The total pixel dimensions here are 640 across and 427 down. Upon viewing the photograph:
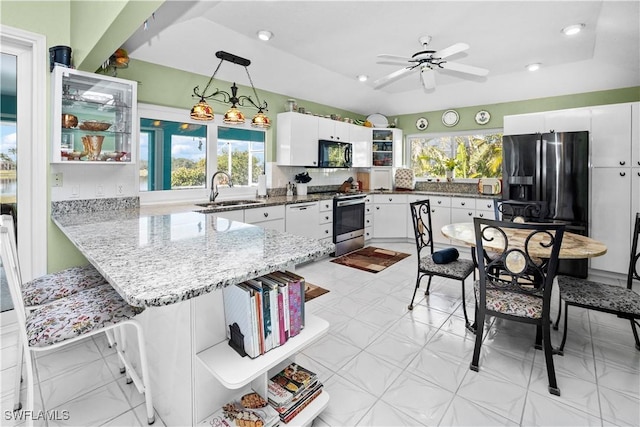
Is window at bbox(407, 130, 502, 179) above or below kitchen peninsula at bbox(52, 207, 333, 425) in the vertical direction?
above

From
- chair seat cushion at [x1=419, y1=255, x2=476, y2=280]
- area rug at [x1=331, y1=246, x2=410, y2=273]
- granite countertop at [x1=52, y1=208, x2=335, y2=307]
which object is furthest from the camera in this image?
area rug at [x1=331, y1=246, x2=410, y2=273]

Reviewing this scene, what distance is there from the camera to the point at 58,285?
1.85 m

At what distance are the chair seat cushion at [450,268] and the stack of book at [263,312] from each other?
71.2 inches

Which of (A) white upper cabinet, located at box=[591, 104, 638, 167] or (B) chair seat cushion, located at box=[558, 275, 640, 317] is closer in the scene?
(B) chair seat cushion, located at box=[558, 275, 640, 317]

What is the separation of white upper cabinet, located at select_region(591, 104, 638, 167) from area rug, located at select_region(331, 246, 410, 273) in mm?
2656

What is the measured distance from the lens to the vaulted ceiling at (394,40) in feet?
9.33

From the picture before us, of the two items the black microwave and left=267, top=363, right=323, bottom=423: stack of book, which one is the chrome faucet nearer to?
the black microwave

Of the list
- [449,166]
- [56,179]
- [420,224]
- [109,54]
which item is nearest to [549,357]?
[420,224]

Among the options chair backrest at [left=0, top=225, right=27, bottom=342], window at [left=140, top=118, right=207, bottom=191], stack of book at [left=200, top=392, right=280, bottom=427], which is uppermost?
window at [left=140, top=118, right=207, bottom=191]

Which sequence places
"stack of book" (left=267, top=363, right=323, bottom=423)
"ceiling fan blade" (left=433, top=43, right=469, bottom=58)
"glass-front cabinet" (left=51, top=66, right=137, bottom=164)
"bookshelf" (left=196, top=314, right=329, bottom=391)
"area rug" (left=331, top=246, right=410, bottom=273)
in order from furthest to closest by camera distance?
1. "area rug" (left=331, top=246, right=410, bottom=273)
2. "ceiling fan blade" (left=433, top=43, right=469, bottom=58)
3. "glass-front cabinet" (left=51, top=66, right=137, bottom=164)
4. "stack of book" (left=267, top=363, right=323, bottom=423)
5. "bookshelf" (left=196, top=314, right=329, bottom=391)

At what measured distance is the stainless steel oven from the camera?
483 cm

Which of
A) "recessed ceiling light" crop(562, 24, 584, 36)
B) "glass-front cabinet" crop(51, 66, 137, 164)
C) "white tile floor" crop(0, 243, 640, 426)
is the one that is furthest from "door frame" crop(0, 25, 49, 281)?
"recessed ceiling light" crop(562, 24, 584, 36)

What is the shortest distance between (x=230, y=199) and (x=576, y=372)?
12.5 feet

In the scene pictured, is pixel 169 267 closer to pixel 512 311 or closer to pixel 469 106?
pixel 512 311
